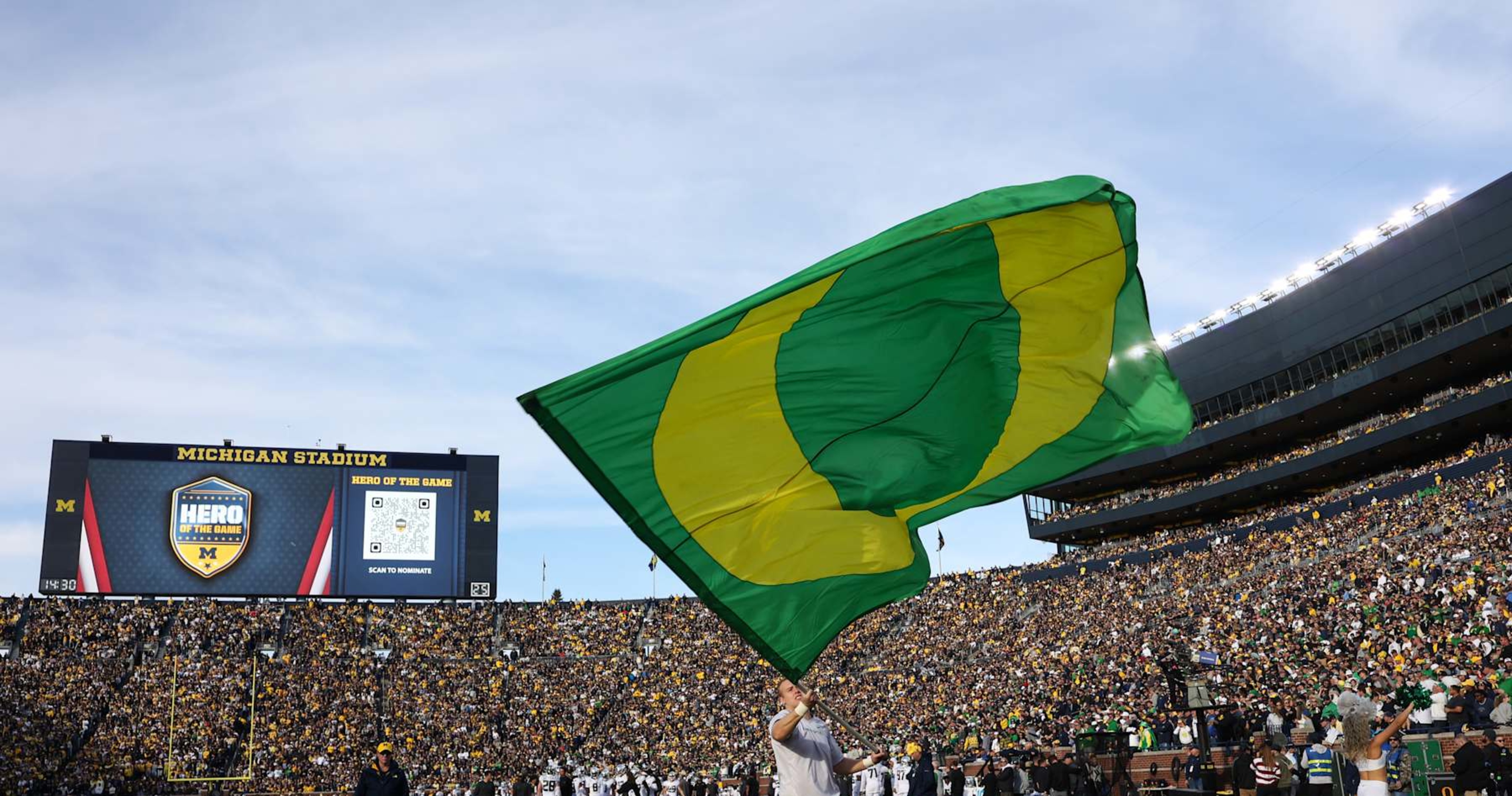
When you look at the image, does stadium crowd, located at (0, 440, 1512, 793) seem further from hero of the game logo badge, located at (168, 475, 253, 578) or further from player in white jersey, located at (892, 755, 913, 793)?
hero of the game logo badge, located at (168, 475, 253, 578)

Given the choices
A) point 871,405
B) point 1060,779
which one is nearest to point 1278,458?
point 1060,779

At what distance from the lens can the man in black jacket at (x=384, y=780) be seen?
520 inches

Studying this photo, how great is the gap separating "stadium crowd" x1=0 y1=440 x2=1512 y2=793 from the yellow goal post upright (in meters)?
0.20

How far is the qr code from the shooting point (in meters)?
53.5

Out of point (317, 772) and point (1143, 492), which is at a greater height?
point (1143, 492)

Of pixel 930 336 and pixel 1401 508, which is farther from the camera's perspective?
pixel 1401 508

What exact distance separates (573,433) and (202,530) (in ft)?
157

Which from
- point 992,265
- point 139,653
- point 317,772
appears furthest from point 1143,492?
point 992,265

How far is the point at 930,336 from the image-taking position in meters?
9.99

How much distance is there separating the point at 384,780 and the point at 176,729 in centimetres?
3813

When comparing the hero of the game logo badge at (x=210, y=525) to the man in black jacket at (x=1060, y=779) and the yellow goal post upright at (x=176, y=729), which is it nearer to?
the yellow goal post upright at (x=176, y=729)

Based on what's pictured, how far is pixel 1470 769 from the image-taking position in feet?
47.6

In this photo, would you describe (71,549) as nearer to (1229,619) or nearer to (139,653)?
(139,653)

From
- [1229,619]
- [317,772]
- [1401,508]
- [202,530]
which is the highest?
[202,530]
